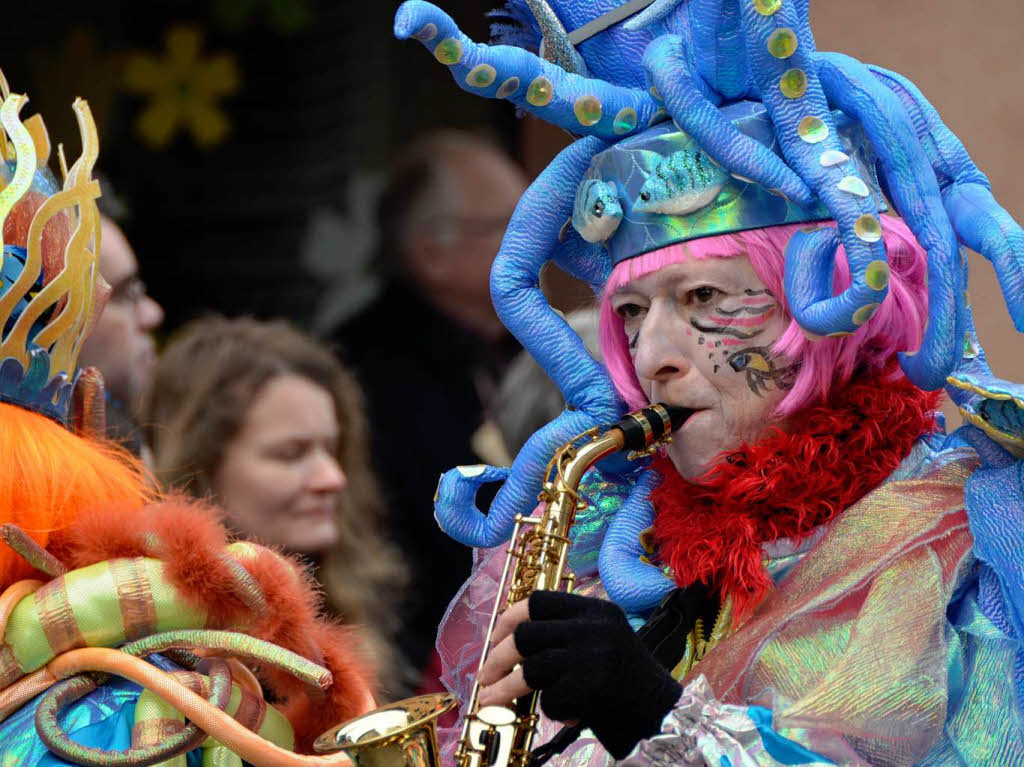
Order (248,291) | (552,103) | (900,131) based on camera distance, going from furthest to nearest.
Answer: (248,291) → (552,103) → (900,131)

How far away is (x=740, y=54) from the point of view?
2.32 metres

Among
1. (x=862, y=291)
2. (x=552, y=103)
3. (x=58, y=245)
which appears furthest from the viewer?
(x=58, y=245)

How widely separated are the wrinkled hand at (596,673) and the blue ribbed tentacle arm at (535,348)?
0.44m

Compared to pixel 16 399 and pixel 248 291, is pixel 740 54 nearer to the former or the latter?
pixel 16 399

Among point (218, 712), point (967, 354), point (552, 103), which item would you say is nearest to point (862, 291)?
point (967, 354)

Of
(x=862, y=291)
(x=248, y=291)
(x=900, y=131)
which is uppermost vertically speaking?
(x=900, y=131)

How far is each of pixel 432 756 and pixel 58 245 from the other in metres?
1.03

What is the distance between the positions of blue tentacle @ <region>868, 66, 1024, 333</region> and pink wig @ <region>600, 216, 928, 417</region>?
0.34 ft

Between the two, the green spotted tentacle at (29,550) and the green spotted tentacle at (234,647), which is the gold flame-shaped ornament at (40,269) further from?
the green spotted tentacle at (234,647)

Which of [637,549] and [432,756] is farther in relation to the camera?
[637,549]

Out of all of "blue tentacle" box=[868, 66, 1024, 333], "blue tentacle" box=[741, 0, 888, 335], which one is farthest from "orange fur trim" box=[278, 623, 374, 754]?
"blue tentacle" box=[868, 66, 1024, 333]

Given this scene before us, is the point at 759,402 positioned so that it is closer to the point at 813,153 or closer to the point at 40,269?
the point at 813,153

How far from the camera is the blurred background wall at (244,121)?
17.9 ft

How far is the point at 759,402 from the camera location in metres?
2.29
